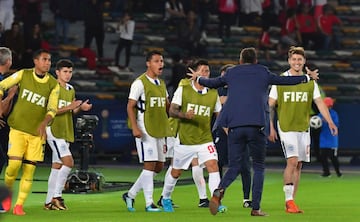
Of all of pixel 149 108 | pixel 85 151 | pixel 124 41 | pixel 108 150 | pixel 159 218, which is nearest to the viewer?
pixel 159 218

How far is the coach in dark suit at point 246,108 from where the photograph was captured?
49.8 ft

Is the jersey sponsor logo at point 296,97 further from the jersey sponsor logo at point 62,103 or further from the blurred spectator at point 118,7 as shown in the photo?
the blurred spectator at point 118,7

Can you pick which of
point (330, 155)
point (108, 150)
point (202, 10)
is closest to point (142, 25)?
point (202, 10)

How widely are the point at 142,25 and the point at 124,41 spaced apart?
3.27 meters

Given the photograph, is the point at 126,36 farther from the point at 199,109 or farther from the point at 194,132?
the point at 194,132

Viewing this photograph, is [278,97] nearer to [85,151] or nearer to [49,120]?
[49,120]

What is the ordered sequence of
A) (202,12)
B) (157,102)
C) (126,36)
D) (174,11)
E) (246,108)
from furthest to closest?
(202,12)
(174,11)
(126,36)
(157,102)
(246,108)

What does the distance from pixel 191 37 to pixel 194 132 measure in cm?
1829

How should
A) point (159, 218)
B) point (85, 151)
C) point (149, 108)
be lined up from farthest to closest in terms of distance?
point (85, 151), point (149, 108), point (159, 218)

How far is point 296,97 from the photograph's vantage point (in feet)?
54.4

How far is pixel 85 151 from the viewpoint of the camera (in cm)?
1995

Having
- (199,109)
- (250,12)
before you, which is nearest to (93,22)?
(250,12)

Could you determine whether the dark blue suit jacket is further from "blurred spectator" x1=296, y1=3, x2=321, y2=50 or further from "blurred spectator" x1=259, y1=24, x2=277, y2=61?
"blurred spectator" x1=296, y1=3, x2=321, y2=50

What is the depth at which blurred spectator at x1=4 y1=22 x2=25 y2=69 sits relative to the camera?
1200 inches
